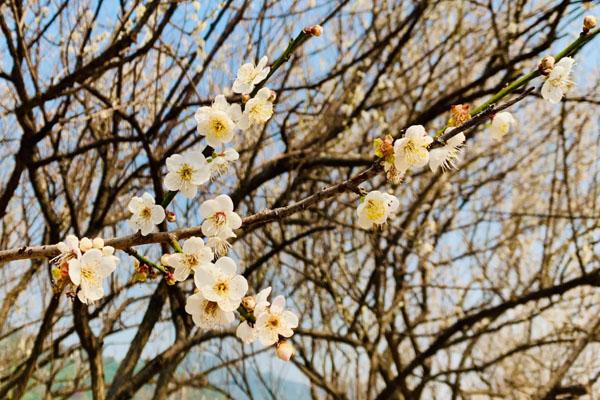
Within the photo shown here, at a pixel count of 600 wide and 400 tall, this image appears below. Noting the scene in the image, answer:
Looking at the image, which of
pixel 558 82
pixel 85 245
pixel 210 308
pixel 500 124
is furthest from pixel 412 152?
pixel 85 245

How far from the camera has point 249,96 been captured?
1.22 meters

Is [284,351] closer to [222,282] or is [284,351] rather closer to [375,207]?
[222,282]

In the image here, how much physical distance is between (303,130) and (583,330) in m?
2.72

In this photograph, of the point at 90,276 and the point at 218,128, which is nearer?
the point at 90,276

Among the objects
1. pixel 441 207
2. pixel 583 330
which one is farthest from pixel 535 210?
pixel 583 330

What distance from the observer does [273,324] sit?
1.10 meters

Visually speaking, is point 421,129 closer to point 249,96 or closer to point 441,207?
point 249,96

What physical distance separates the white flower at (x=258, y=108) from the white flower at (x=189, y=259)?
1.02ft

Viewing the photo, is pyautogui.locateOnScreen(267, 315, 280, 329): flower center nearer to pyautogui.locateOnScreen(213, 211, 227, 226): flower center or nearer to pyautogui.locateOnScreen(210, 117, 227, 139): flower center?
pyautogui.locateOnScreen(213, 211, 227, 226): flower center

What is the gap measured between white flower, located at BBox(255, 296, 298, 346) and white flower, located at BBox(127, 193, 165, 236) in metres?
0.33

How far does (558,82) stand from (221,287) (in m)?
0.88

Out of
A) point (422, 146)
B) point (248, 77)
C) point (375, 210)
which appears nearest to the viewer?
point (422, 146)

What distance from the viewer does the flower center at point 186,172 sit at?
1.20m

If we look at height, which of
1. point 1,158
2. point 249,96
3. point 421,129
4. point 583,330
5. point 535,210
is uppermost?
point 1,158
